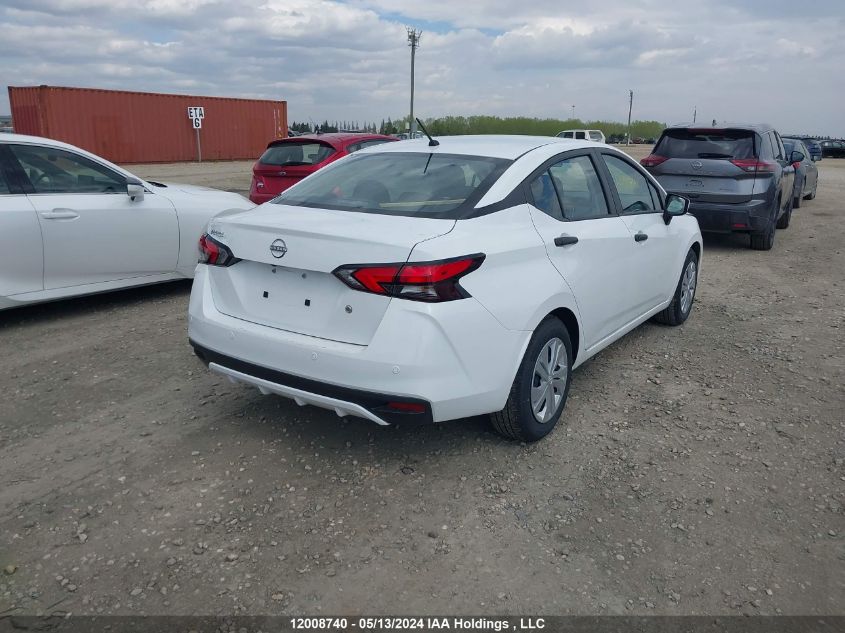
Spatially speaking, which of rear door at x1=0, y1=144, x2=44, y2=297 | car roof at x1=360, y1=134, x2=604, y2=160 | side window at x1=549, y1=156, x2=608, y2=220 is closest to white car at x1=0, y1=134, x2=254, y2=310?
rear door at x1=0, y1=144, x2=44, y2=297

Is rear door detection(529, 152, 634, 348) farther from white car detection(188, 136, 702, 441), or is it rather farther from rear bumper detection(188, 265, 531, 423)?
rear bumper detection(188, 265, 531, 423)

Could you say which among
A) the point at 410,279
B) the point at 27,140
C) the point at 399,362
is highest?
the point at 27,140

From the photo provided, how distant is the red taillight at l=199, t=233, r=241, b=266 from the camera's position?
11.4ft

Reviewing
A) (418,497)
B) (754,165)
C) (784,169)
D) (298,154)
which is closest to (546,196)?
(418,497)

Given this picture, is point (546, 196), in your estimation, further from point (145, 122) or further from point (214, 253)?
point (145, 122)

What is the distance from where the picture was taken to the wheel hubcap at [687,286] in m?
5.83

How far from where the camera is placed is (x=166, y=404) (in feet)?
13.8

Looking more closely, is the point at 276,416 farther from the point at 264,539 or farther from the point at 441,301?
the point at 441,301

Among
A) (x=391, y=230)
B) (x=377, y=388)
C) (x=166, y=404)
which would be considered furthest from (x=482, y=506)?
(x=166, y=404)

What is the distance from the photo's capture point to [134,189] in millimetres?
6066

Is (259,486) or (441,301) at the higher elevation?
(441,301)

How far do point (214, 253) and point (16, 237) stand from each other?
9.41ft

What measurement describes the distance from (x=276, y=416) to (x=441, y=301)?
1.52m

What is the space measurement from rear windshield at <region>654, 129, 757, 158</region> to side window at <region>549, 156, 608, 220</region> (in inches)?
223
